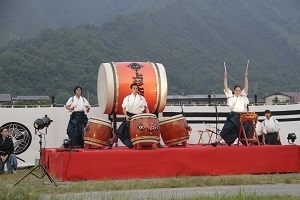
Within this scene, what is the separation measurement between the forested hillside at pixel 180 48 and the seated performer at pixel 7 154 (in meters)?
21.7

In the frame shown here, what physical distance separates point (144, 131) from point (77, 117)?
235 cm

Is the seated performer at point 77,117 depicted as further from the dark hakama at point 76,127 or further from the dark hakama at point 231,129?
the dark hakama at point 231,129

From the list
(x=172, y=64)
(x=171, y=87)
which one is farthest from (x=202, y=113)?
(x=172, y=64)

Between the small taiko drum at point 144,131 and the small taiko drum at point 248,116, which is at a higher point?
the small taiko drum at point 248,116

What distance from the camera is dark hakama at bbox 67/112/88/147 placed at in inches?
464

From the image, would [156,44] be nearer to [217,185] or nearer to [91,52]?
[91,52]

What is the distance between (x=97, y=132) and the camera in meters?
10.5

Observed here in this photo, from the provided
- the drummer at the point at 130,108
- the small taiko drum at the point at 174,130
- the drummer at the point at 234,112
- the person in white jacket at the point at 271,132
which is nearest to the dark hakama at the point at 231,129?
the drummer at the point at 234,112

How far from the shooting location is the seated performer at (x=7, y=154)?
1216 centimetres

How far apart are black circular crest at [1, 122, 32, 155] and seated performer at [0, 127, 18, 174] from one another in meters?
1.05

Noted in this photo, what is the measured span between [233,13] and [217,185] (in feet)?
302

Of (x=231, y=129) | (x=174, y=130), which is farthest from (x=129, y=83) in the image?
(x=231, y=129)

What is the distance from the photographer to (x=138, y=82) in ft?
38.8

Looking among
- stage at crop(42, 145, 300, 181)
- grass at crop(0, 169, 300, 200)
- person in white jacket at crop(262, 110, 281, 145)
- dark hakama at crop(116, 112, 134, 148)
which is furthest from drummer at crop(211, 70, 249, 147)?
person in white jacket at crop(262, 110, 281, 145)
